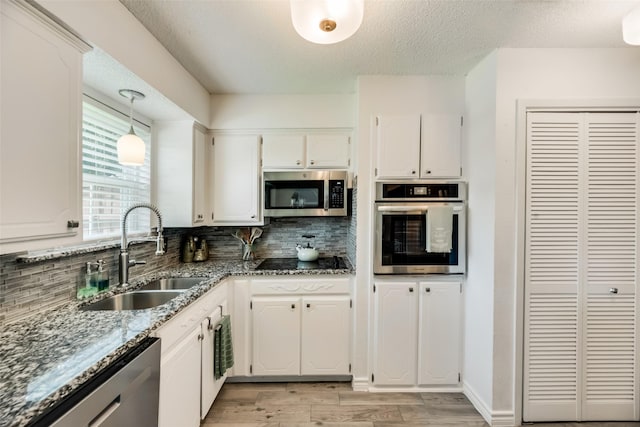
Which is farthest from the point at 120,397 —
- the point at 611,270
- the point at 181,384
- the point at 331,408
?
the point at 611,270

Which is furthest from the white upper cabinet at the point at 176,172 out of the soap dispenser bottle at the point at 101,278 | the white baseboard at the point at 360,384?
the white baseboard at the point at 360,384

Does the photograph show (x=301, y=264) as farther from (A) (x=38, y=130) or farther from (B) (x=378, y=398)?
(A) (x=38, y=130)

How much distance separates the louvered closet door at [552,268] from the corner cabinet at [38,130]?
8.20ft

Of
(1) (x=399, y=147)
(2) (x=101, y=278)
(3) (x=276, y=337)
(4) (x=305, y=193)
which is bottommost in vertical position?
(3) (x=276, y=337)

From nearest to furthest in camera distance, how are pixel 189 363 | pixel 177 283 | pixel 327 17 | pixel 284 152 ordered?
pixel 327 17 → pixel 189 363 → pixel 177 283 → pixel 284 152

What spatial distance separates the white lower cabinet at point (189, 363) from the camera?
1.35 m

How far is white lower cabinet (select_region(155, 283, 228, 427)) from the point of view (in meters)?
1.35

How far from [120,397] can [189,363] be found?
1.95 feet

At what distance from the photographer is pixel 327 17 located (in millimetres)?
1112

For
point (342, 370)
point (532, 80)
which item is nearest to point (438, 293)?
point (342, 370)

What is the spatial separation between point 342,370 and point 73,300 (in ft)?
6.12

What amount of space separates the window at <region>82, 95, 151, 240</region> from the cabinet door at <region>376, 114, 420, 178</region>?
6.26ft

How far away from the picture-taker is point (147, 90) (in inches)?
69.2

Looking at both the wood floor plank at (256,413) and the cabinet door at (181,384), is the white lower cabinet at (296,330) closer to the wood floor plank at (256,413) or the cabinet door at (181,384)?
the wood floor plank at (256,413)
